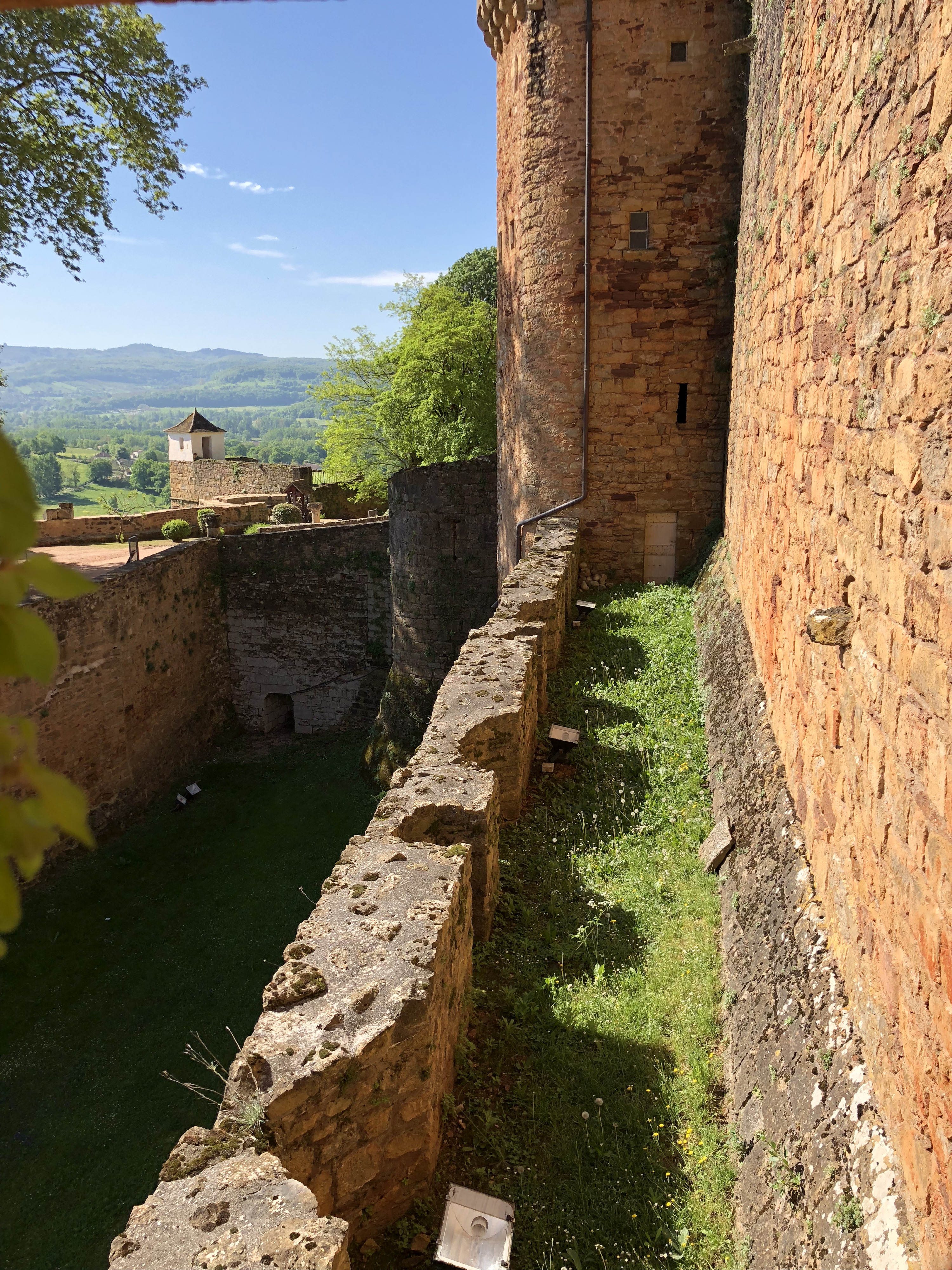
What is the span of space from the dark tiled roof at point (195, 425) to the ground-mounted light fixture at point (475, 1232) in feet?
176

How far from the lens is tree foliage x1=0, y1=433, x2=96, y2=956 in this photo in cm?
80

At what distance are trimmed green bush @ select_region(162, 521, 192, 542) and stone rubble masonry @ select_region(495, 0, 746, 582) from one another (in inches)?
500

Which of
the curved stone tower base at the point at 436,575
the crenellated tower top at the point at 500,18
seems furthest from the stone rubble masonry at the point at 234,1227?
the curved stone tower base at the point at 436,575

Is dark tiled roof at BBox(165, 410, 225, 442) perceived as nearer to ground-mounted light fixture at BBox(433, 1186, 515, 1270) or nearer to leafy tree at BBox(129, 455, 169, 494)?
ground-mounted light fixture at BBox(433, 1186, 515, 1270)

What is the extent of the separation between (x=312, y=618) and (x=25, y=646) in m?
19.6

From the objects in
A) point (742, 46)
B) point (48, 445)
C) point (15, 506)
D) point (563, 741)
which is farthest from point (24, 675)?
point (48, 445)

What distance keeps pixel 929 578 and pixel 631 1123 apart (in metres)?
2.83

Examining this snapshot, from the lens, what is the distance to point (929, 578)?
2.67m

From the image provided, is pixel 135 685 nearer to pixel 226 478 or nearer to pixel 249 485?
pixel 249 485

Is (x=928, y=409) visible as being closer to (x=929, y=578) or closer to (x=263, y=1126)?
(x=929, y=578)

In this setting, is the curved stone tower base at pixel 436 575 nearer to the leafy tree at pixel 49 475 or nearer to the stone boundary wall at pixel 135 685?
the stone boundary wall at pixel 135 685

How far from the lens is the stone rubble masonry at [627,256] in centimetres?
1120

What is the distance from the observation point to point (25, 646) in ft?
2.73

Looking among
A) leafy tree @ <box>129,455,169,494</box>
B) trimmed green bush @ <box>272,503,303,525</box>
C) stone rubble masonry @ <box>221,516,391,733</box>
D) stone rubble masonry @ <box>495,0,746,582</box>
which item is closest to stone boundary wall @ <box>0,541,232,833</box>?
stone rubble masonry @ <box>221,516,391,733</box>
